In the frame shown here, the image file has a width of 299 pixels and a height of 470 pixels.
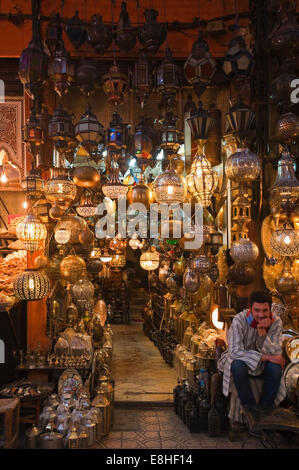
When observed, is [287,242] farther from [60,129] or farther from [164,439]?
[164,439]

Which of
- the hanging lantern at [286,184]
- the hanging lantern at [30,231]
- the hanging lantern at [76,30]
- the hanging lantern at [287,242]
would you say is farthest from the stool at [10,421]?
the hanging lantern at [76,30]

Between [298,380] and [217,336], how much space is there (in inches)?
77.6

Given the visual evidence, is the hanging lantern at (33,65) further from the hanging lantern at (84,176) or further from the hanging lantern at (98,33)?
the hanging lantern at (84,176)

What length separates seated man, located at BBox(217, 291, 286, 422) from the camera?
99.7 inches

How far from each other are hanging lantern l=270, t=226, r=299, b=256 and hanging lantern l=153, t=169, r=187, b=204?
78 cm

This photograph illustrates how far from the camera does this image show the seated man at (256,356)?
2531 mm

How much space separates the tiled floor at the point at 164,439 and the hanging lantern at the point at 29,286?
151 centimetres

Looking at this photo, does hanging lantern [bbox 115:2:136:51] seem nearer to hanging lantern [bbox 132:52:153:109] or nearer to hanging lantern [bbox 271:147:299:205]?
hanging lantern [bbox 132:52:153:109]

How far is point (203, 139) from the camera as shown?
2838 millimetres

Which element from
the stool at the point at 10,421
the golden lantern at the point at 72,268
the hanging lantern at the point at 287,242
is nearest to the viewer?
the hanging lantern at the point at 287,242

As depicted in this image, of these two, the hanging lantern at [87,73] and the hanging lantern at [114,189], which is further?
the hanging lantern at [114,189]

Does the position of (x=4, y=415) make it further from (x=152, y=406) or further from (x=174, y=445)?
(x=152, y=406)

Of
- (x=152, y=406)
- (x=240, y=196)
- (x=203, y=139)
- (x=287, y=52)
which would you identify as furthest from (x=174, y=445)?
(x=287, y=52)

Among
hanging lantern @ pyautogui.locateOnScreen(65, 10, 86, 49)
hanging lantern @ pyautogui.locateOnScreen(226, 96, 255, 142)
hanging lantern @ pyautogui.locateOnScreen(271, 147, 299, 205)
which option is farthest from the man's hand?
hanging lantern @ pyautogui.locateOnScreen(65, 10, 86, 49)
